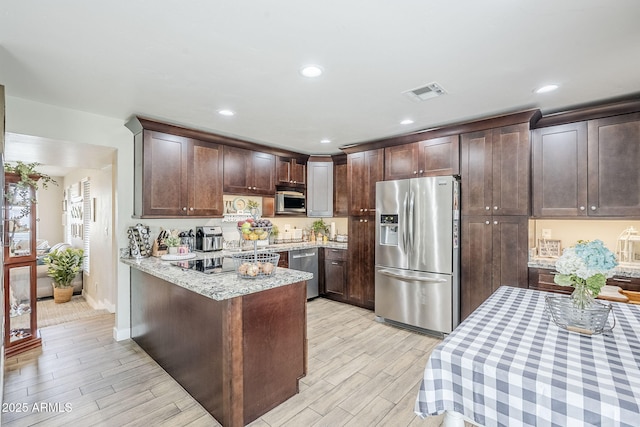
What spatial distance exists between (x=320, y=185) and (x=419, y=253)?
89.7 inches

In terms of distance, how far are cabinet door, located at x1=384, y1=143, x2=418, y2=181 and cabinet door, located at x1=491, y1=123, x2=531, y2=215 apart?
92 centimetres

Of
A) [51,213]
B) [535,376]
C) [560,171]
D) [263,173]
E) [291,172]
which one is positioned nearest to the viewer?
[535,376]

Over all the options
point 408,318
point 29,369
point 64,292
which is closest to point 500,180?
point 408,318

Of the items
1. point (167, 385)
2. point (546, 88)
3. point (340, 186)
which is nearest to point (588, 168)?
point (546, 88)

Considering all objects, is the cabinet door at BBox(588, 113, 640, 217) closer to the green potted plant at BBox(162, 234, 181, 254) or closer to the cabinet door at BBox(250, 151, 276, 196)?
the cabinet door at BBox(250, 151, 276, 196)

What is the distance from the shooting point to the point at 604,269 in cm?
138

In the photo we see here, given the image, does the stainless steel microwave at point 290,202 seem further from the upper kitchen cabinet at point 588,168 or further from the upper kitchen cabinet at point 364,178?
the upper kitchen cabinet at point 588,168

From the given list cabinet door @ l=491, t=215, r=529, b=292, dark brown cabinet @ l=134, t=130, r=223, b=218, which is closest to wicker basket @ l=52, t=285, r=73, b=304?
dark brown cabinet @ l=134, t=130, r=223, b=218

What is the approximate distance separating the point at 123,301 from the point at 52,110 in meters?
2.10

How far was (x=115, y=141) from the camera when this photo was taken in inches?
133

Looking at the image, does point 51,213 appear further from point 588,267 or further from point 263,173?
point 588,267

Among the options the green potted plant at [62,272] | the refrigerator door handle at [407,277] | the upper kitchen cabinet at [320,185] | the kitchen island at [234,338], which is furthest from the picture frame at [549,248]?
the green potted plant at [62,272]

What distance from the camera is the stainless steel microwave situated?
15.9ft

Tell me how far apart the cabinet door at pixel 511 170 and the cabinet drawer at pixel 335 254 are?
221 centimetres
